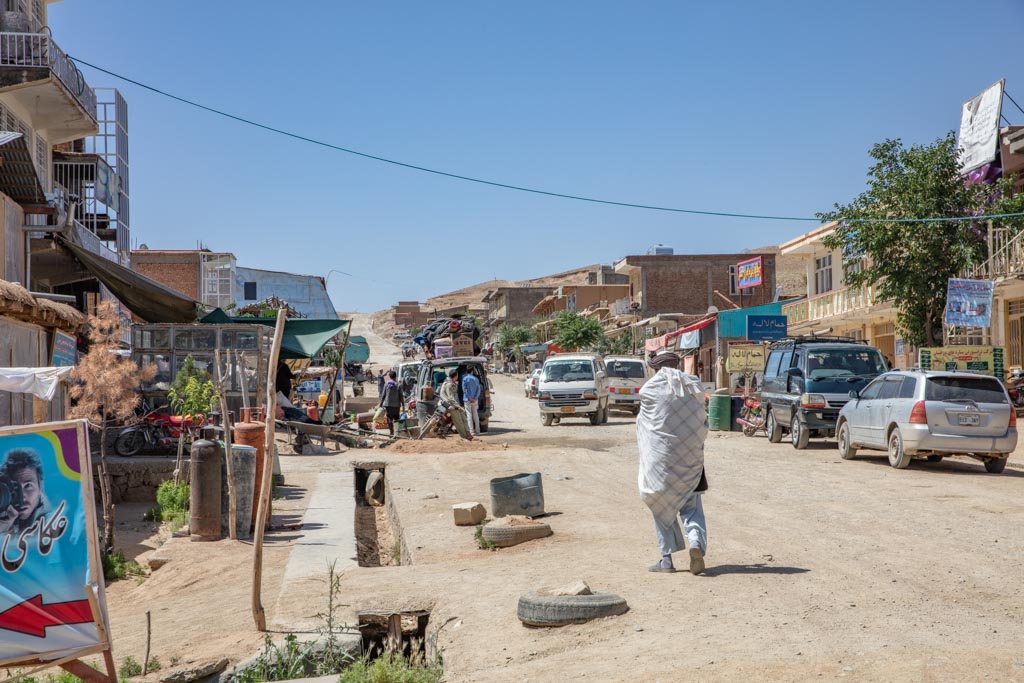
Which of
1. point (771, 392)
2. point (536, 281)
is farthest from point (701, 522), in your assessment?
point (536, 281)

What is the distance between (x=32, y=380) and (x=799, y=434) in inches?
571

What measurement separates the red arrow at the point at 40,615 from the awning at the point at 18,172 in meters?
11.8

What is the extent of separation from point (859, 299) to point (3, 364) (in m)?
29.1

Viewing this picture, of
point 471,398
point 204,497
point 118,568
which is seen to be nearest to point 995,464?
point 204,497

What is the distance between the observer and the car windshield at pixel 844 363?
65.9ft

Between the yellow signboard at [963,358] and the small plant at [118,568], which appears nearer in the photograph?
the small plant at [118,568]

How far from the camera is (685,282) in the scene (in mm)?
72000

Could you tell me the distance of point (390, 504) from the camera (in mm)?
14742

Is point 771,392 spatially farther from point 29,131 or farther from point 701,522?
point 29,131

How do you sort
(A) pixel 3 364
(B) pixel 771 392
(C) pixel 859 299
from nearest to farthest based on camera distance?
(A) pixel 3 364 < (B) pixel 771 392 < (C) pixel 859 299

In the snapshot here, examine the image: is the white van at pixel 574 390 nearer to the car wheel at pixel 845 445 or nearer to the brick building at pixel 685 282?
the car wheel at pixel 845 445

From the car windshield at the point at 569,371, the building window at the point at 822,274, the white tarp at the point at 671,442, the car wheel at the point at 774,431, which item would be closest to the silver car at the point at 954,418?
the car wheel at the point at 774,431

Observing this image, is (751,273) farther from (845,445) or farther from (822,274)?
(845,445)

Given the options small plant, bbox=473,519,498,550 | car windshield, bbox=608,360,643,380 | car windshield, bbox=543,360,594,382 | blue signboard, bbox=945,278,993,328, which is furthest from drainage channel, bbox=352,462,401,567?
car windshield, bbox=608,360,643,380
